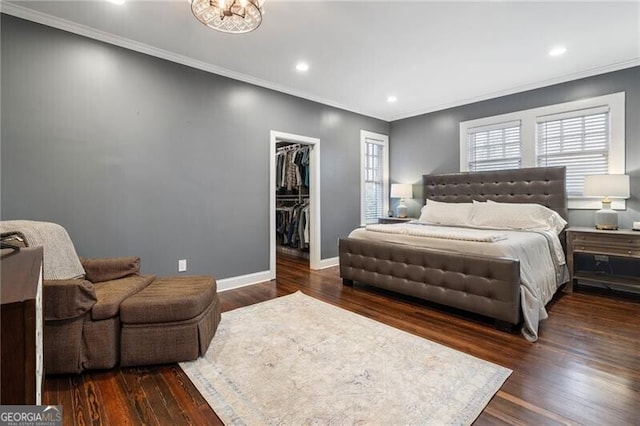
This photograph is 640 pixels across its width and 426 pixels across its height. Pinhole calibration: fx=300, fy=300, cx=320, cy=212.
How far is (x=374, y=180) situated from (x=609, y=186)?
10.5 feet

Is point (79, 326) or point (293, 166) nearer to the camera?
point (79, 326)

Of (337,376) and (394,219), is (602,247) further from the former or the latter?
(337,376)

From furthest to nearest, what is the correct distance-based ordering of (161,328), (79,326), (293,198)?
(293,198), (161,328), (79,326)

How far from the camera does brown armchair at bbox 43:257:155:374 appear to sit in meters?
1.77

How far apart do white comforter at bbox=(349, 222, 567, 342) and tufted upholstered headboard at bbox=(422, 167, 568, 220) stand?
68 cm

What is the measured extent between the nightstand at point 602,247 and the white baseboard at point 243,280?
3676mm

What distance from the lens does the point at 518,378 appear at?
1.84 meters

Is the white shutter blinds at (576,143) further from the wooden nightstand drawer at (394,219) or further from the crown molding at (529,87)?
the wooden nightstand drawer at (394,219)

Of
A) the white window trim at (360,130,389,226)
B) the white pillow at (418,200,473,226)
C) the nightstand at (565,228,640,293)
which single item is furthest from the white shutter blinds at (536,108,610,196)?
the white window trim at (360,130,389,226)

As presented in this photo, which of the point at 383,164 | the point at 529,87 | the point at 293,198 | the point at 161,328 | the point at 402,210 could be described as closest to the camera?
the point at 161,328

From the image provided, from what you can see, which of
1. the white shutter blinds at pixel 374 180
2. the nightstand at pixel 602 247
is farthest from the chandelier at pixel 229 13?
the nightstand at pixel 602 247

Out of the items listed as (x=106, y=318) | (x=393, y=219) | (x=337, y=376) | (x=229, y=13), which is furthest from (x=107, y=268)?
(x=393, y=219)

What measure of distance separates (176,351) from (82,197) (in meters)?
1.80

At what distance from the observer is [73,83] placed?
2.70 m
